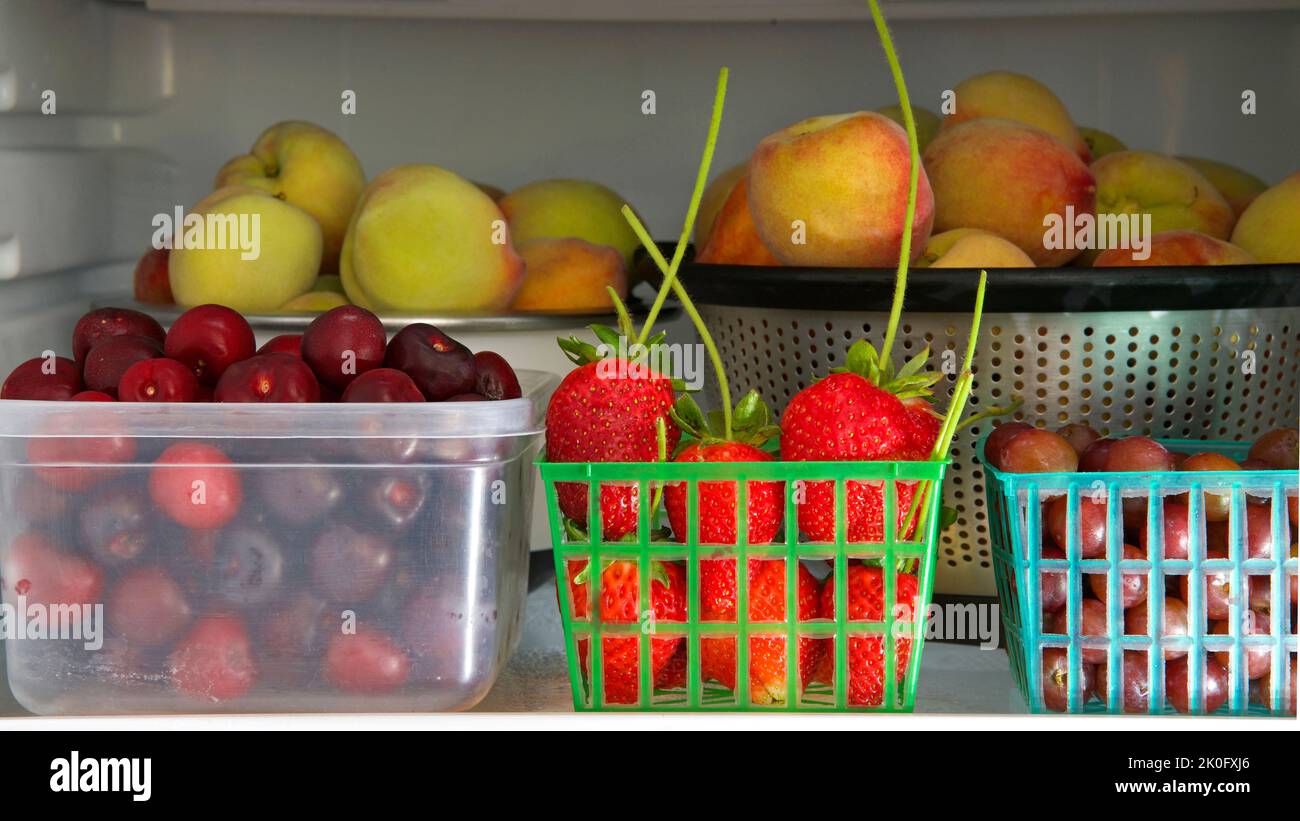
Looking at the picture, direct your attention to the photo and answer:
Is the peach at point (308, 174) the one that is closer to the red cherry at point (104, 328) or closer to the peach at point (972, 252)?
the red cherry at point (104, 328)

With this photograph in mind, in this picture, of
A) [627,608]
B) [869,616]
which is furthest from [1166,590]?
[627,608]

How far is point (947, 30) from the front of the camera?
118cm

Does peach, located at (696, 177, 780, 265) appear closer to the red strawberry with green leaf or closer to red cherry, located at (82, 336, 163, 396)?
the red strawberry with green leaf

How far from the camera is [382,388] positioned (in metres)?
0.71

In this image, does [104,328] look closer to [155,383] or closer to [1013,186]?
[155,383]

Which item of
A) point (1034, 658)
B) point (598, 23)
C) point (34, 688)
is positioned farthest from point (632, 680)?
point (598, 23)

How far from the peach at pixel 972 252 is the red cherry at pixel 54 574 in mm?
505

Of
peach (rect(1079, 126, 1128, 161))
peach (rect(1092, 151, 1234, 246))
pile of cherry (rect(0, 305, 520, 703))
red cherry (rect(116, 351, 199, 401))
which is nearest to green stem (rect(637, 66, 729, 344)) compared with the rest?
pile of cherry (rect(0, 305, 520, 703))
